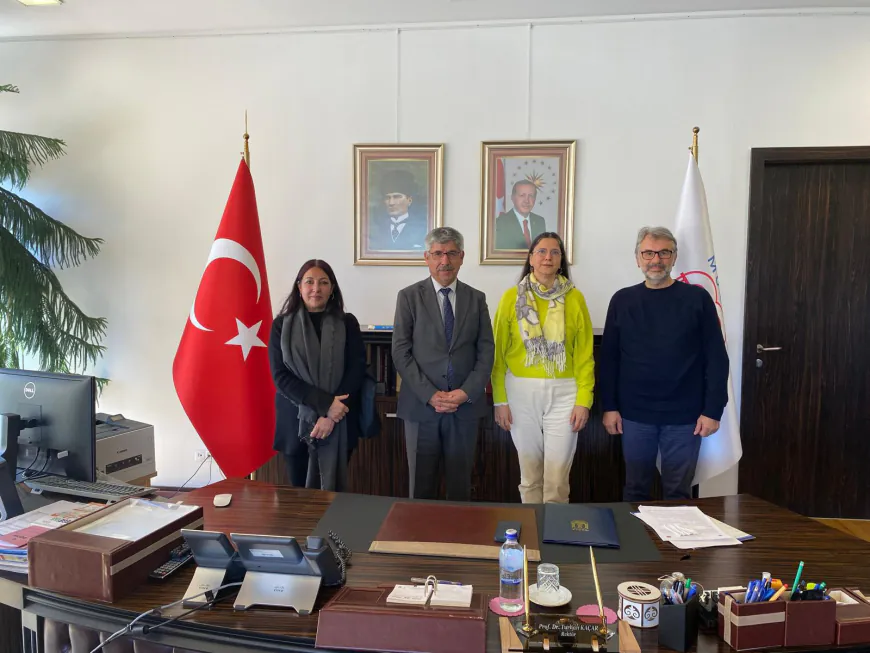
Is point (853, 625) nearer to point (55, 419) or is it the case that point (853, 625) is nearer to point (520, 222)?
point (55, 419)

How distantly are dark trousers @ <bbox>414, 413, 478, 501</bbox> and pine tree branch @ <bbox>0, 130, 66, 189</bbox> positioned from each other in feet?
8.66

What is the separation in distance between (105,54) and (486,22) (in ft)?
7.73

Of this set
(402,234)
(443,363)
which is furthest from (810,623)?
(402,234)

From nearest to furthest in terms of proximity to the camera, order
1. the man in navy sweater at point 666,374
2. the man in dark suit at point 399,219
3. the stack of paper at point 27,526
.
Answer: the stack of paper at point 27,526 → the man in navy sweater at point 666,374 → the man in dark suit at point 399,219

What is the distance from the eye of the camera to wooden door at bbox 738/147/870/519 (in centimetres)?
313

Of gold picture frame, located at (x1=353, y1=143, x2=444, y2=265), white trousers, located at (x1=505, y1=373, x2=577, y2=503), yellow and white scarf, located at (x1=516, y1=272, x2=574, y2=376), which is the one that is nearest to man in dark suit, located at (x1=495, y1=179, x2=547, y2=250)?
gold picture frame, located at (x1=353, y1=143, x2=444, y2=265)

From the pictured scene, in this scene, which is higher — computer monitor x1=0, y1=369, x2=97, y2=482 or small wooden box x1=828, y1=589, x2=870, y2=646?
computer monitor x1=0, y1=369, x2=97, y2=482

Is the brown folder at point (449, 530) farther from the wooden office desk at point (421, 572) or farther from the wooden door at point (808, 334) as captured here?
the wooden door at point (808, 334)

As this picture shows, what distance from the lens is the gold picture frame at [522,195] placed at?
3.23m

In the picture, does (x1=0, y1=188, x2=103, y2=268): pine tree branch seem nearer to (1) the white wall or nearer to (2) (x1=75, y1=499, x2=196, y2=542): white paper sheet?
(1) the white wall

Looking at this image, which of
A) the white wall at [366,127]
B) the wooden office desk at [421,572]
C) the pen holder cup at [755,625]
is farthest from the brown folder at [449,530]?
the white wall at [366,127]

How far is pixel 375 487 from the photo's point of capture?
120 inches

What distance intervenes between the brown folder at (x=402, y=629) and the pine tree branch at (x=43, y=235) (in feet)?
10.2

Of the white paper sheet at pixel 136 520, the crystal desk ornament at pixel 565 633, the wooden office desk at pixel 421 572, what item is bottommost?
the wooden office desk at pixel 421 572
